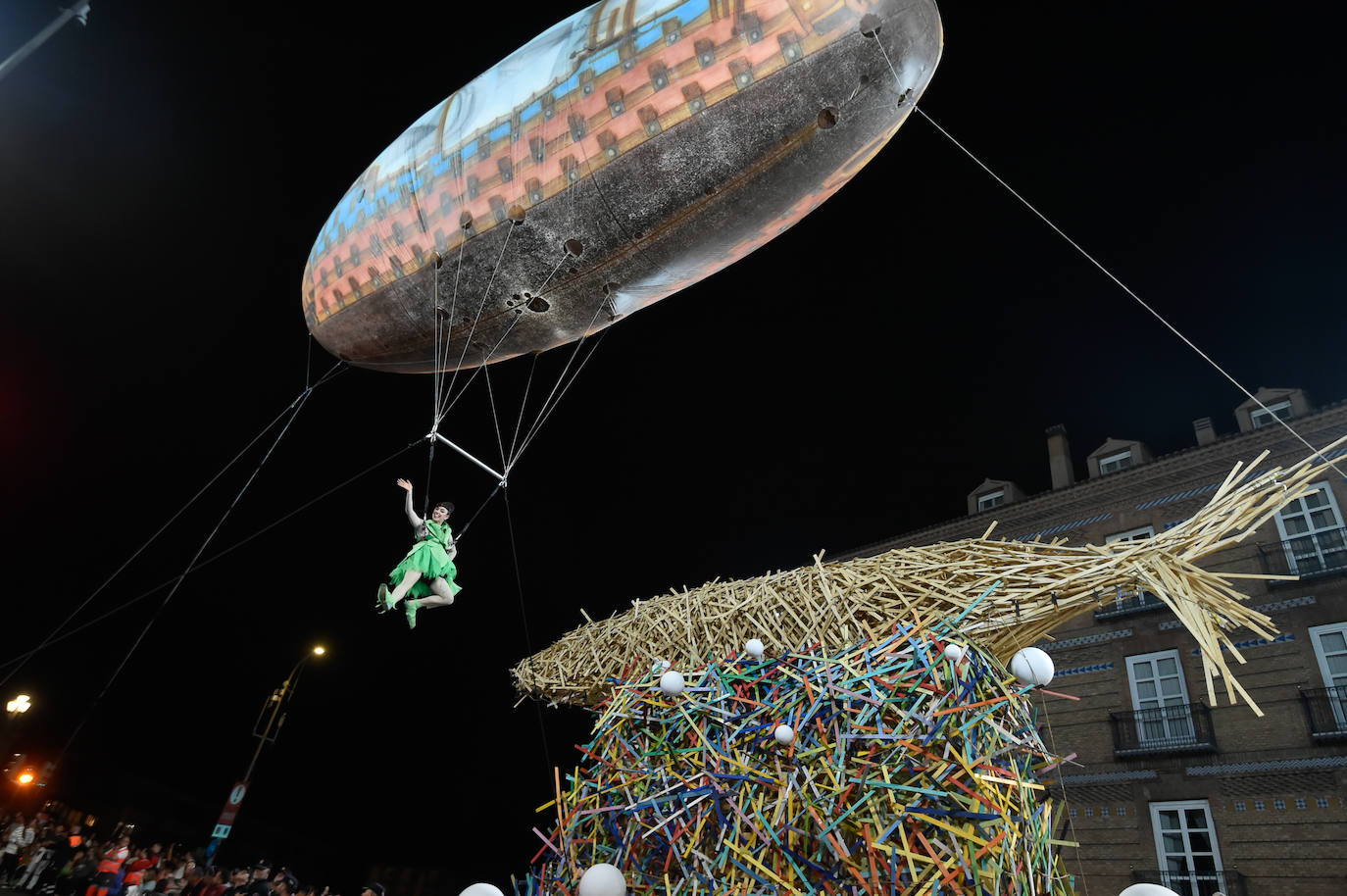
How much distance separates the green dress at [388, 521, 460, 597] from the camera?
690 centimetres

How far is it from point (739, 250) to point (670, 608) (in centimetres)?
424

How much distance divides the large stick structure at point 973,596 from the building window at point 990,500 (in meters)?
14.2

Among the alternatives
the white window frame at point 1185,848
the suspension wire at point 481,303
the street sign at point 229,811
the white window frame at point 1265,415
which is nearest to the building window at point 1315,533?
the white window frame at point 1265,415

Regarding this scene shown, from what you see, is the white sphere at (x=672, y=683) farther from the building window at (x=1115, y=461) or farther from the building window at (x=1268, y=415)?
the building window at (x=1115, y=461)

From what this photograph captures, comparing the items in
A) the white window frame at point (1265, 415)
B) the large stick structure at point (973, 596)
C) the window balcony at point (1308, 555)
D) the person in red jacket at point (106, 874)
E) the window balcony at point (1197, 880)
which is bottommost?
the person in red jacket at point (106, 874)

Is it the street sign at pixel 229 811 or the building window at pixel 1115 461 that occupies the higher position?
the building window at pixel 1115 461

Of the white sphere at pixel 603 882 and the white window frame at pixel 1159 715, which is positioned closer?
the white sphere at pixel 603 882

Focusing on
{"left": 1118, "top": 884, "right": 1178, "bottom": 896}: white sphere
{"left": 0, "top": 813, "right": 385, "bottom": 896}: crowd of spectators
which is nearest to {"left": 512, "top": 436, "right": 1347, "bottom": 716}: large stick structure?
{"left": 1118, "top": 884, "right": 1178, "bottom": 896}: white sphere

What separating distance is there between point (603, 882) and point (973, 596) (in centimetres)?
335

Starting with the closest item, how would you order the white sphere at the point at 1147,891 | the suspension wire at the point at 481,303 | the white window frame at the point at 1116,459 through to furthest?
the white sphere at the point at 1147,891 < the suspension wire at the point at 481,303 < the white window frame at the point at 1116,459

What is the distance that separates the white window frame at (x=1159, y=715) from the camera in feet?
45.2

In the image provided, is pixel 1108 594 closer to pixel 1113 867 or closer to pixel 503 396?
pixel 1113 867

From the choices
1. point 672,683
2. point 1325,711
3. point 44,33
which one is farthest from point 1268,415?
point 44,33

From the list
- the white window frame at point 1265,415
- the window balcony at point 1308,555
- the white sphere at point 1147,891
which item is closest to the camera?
the white sphere at point 1147,891
